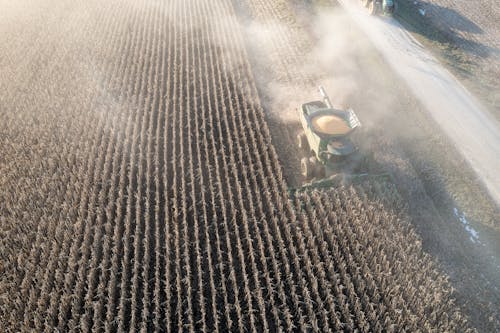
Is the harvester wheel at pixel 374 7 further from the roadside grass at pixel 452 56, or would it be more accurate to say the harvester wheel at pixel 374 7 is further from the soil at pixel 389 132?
the soil at pixel 389 132

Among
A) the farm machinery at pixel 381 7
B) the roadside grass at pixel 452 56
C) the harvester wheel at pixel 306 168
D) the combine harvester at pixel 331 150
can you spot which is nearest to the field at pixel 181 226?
the combine harvester at pixel 331 150

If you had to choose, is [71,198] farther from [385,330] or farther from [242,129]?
[385,330]

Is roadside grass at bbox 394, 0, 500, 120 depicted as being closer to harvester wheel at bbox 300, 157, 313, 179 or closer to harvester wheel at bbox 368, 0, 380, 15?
harvester wheel at bbox 368, 0, 380, 15

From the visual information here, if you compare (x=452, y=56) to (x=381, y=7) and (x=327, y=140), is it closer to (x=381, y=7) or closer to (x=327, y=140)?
(x=381, y=7)

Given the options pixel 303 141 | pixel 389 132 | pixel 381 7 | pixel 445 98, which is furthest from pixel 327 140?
pixel 381 7

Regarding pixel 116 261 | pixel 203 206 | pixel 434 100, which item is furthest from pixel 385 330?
pixel 434 100

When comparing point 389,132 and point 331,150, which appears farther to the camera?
point 389,132
